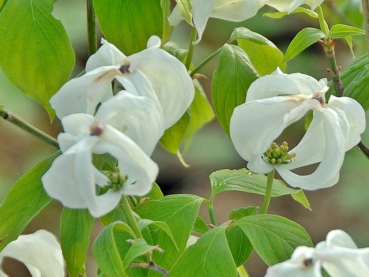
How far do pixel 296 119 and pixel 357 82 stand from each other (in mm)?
137

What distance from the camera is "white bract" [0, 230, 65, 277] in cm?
40

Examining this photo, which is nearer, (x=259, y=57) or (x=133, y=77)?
(x=133, y=77)

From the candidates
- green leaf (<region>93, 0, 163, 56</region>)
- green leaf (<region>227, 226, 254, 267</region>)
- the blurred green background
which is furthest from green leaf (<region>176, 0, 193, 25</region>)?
the blurred green background

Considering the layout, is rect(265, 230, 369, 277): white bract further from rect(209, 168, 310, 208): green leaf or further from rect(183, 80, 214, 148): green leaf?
rect(183, 80, 214, 148): green leaf

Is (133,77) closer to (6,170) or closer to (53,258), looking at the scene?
(53,258)

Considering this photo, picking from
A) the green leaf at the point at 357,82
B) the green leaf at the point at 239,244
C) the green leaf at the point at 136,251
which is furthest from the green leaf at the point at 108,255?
the green leaf at the point at 357,82

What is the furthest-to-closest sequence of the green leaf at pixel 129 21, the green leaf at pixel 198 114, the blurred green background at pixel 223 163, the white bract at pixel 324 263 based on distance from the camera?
the blurred green background at pixel 223 163 → the green leaf at pixel 198 114 → the green leaf at pixel 129 21 → the white bract at pixel 324 263

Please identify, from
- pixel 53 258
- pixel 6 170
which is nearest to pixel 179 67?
pixel 53 258

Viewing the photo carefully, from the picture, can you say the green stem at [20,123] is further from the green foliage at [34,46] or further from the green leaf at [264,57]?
the green leaf at [264,57]

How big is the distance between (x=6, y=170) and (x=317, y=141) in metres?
1.46

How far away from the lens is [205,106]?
1.92 ft

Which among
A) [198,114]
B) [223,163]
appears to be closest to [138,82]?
[198,114]

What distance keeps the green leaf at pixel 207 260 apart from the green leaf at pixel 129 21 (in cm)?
13

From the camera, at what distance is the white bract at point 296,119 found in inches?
14.1
